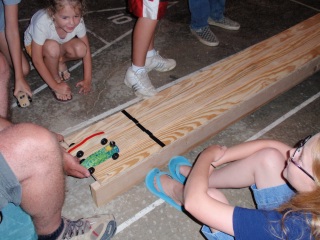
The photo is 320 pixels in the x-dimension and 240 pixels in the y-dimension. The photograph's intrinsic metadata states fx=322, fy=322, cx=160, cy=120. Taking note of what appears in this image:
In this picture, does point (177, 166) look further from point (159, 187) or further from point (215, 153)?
point (215, 153)

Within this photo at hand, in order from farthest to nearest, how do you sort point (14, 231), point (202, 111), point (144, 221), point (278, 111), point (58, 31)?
point (278, 111)
point (58, 31)
point (202, 111)
point (144, 221)
point (14, 231)

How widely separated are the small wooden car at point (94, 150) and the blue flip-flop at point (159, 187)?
0.94ft

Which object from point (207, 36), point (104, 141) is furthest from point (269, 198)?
point (207, 36)

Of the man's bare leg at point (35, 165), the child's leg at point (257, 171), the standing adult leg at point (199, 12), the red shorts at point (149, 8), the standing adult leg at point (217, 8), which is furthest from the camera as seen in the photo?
the standing adult leg at point (217, 8)

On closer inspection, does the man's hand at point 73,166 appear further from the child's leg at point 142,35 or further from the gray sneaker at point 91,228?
the child's leg at point 142,35

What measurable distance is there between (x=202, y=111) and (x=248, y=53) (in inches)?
40.2

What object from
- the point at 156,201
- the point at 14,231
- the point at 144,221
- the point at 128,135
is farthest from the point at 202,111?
the point at 14,231

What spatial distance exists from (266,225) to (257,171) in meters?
0.53

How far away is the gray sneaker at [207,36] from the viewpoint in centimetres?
377

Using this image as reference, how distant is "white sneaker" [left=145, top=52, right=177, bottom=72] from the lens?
321cm

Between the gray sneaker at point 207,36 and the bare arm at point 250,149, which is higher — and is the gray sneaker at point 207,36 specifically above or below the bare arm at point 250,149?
below

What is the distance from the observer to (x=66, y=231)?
183 cm

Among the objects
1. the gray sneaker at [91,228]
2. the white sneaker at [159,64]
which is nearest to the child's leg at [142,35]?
the white sneaker at [159,64]

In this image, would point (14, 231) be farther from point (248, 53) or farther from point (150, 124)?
point (248, 53)
